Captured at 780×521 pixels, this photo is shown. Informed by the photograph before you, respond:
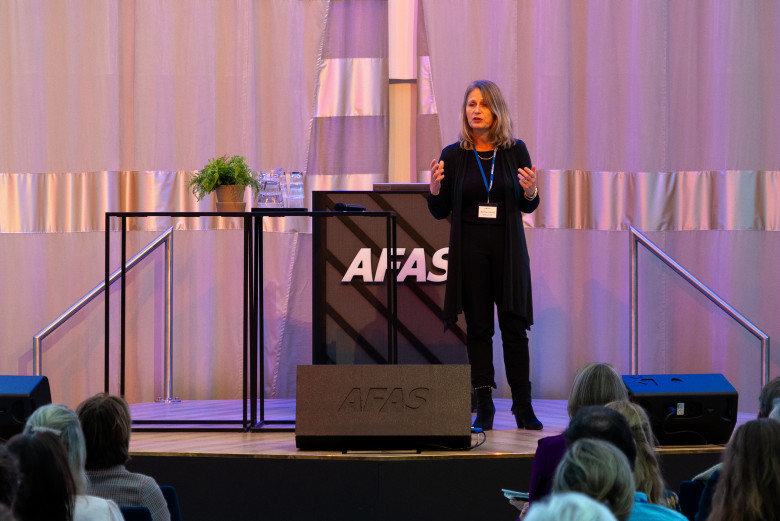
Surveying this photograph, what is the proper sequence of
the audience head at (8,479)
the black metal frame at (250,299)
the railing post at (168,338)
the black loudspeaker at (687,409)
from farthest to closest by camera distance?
the railing post at (168,338), the black metal frame at (250,299), the black loudspeaker at (687,409), the audience head at (8,479)

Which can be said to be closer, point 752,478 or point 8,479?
point 8,479

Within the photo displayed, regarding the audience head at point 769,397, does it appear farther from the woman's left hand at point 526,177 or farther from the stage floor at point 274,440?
the woman's left hand at point 526,177

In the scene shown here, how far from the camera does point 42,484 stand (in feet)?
6.04

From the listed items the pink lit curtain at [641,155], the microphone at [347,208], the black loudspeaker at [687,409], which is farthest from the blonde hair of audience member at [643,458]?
the pink lit curtain at [641,155]

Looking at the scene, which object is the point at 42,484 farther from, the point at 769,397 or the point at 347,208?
the point at 347,208

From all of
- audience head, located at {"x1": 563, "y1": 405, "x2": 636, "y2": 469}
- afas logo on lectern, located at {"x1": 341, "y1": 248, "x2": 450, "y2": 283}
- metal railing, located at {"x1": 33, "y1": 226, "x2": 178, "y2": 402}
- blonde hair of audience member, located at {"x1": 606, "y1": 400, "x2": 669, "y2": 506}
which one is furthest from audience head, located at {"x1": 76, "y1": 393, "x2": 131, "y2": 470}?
metal railing, located at {"x1": 33, "y1": 226, "x2": 178, "y2": 402}

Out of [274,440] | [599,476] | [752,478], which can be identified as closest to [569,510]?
[599,476]

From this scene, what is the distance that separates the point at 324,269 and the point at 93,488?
7.73ft

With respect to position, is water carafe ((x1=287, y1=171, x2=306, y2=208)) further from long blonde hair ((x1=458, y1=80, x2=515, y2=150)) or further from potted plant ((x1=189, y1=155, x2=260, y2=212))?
long blonde hair ((x1=458, y1=80, x2=515, y2=150))

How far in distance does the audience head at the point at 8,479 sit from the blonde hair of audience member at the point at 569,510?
907mm

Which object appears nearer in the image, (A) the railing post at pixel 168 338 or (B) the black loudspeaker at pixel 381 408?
(B) the black loudspeaker at pixel 381 408

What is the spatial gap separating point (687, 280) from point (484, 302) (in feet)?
4.84

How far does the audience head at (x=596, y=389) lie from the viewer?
2.86 meters

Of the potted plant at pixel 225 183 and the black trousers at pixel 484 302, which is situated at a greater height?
the potted plant at pixel 225 183
